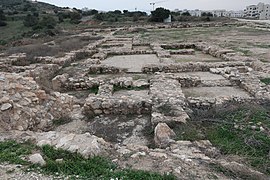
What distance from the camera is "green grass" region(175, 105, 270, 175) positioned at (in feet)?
13.9

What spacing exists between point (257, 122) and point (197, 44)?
1226 centimetres

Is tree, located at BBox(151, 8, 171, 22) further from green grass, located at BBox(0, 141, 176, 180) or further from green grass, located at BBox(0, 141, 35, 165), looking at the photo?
green grass, located at BBox(0, 141, 176, 180)

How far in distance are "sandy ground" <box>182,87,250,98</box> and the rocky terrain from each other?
0.03 meters

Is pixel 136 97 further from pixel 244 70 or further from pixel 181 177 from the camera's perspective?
pixel 244 70

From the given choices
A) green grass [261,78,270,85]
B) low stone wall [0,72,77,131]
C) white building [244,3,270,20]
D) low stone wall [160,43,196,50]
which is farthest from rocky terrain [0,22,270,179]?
white building [244,3,270,20]

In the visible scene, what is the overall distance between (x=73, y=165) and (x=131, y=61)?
10.0 meters

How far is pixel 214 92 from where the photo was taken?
26.4ft

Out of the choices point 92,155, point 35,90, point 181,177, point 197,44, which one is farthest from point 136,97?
point 197,44

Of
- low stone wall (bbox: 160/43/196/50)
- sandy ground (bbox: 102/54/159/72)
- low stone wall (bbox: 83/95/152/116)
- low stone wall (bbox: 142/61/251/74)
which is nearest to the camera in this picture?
low stone wall (bbox: 83/95/152/116)

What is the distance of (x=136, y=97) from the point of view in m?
7.03

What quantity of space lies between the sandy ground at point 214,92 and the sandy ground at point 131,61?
11.5 ft

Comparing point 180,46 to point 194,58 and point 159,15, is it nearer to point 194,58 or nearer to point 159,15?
point 194,58

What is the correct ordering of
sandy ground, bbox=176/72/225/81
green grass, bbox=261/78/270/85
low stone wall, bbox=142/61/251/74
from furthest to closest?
low stone wall, bbox=142/61/251/74, sandy ground, bbox=176/72/225/81, green grass, bbox=261/78/270/85

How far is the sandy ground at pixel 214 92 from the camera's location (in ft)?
25.7
